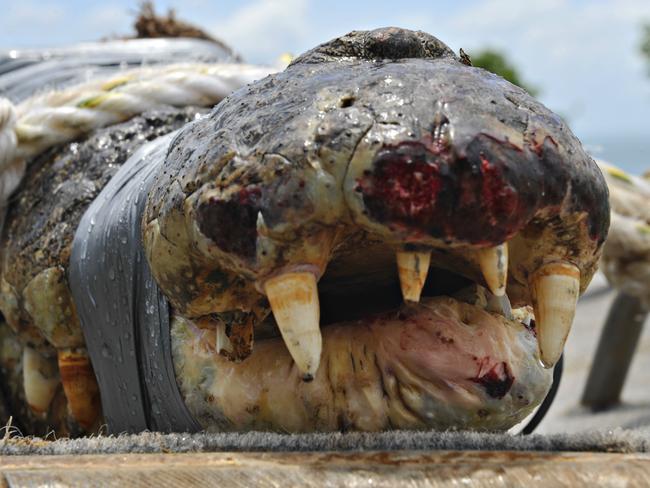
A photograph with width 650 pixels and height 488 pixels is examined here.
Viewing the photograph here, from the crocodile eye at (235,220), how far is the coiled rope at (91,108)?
97cm

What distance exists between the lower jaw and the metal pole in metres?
3.10

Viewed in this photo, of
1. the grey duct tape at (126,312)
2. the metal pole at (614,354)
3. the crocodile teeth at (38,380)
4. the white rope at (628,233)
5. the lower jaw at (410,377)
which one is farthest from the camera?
the metal pole at (614,354)

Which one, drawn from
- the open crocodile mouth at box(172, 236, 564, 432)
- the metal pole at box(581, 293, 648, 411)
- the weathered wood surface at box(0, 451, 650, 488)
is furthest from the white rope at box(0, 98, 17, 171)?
the metal pole at box(581, 293, 648, 411)

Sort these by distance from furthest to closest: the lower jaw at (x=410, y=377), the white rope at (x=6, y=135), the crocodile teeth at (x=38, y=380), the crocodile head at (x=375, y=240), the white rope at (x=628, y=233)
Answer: the white rope at (x=628, y=233), the white rope at (x=6, y=135), the crocodile teeth at (x=38, y=380), the lower jaw at (x=410, y=377), the crocodile head at (x=375, y=240)

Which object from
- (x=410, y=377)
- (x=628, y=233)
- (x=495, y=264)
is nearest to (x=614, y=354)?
(x=628, y=233)

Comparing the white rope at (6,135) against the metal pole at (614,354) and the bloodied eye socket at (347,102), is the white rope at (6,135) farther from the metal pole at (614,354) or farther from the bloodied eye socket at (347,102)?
the metal pole at (614,354)

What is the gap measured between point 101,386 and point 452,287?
0.61 m

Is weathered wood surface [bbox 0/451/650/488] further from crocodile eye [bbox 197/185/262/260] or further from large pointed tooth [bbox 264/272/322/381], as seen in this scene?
crocodile eye [bbox 197/185/262/260]

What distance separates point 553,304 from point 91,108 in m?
1.17

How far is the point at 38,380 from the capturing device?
1739 millimetres

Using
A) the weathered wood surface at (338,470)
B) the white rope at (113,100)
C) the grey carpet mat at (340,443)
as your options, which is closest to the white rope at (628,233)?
the white rope at (113,100)

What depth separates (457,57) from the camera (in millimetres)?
1205

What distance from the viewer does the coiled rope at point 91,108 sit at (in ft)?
6.26

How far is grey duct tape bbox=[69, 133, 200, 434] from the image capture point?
4.38 feet
